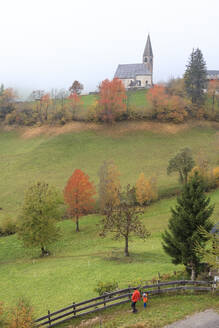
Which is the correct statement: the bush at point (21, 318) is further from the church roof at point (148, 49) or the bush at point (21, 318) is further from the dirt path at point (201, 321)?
the church roof at point (148, 49)

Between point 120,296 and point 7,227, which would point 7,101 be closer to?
point 7,227

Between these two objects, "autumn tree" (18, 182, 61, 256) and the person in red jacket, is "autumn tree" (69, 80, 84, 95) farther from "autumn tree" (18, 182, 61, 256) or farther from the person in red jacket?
the person in red jacket

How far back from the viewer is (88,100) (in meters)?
124

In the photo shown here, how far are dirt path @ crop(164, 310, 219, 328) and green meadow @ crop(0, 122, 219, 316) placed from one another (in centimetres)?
899

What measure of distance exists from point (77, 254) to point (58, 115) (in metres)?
66.8

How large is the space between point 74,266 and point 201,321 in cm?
1998

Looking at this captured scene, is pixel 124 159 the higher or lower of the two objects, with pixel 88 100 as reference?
lower

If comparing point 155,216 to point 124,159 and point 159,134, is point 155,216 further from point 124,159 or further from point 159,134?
point 159,134

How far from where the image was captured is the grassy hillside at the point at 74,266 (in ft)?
93.9

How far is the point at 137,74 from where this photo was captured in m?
141

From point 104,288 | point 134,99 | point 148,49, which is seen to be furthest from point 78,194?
point 148,49

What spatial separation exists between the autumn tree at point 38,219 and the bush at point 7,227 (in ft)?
36.7

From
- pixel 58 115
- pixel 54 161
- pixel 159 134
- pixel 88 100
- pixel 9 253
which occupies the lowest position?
pixel 9 253

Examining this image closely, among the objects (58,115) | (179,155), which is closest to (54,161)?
(58,115)
